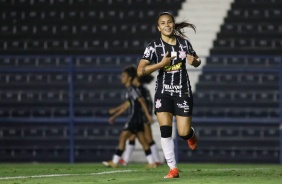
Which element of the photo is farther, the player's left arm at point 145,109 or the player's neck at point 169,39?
the player's left arm at point 145,109

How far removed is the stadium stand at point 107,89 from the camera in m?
19.6

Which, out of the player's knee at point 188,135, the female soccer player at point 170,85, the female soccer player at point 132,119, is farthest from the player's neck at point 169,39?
the female soccer player at point 132,119

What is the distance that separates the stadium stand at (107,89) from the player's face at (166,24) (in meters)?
7.66

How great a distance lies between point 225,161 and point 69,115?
306cm

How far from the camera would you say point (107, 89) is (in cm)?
2042

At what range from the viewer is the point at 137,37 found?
2197 cm

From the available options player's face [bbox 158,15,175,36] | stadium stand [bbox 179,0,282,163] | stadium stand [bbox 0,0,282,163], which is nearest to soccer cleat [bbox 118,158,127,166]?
stadium stand [bbox 0,0,282,163]

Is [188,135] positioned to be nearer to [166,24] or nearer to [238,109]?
[166,24]

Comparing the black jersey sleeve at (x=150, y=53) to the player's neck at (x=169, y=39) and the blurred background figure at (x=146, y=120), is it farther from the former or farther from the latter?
the blurred background figure at (x=146, y=120)

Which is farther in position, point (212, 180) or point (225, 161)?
point (225, 161)

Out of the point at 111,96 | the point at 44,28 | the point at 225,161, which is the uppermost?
the point at 44,28

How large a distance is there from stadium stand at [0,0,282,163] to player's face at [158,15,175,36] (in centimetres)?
766

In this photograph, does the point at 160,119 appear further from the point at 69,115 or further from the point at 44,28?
the point at 44,28

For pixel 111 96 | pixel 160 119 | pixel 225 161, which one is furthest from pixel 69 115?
pixel 160 119
